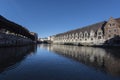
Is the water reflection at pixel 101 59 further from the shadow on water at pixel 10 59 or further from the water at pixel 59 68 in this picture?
the shadow on water at pixel 10 59

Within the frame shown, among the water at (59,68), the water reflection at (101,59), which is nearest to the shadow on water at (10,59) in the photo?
the water at (59,68)

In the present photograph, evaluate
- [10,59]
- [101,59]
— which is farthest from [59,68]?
[101,59]

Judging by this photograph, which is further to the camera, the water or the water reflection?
the water reflection

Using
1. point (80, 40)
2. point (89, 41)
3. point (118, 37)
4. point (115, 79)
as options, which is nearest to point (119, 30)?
point (118, 37)

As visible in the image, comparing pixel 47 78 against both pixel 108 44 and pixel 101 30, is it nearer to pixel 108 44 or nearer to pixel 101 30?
pixel 108 44

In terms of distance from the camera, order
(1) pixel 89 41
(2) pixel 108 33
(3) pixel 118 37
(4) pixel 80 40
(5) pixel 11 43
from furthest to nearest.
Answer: (4) pixel 80 40
(1) pixel 89 41
(2) pixel 108 33
(3) pixel 118 37
(5) pixel 11 43

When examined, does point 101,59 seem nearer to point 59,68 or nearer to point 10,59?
point 59,68

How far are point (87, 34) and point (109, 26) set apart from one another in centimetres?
1713

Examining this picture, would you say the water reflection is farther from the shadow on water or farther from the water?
the shadow on water

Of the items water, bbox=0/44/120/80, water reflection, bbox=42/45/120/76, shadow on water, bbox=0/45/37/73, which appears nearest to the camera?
water, bbox=0/44/120/80

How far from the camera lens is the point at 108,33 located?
6147 cm

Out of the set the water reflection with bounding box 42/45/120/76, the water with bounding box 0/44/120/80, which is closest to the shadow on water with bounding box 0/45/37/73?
the water with bounding box 0/44/120/80

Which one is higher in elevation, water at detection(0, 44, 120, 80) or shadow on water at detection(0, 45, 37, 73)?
shadow on water at detection(0, 45, 37, 73)

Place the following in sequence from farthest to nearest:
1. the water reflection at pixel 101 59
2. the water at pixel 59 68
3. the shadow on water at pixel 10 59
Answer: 1. the shadow on water at pixel 10 59
2. the water reflection at pixel 101 59
3. the water at pixel 59 68
